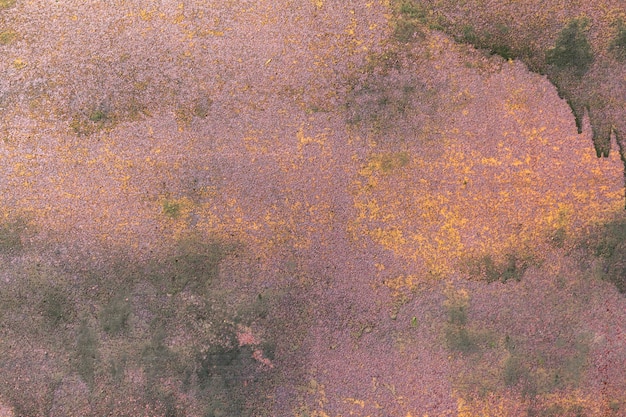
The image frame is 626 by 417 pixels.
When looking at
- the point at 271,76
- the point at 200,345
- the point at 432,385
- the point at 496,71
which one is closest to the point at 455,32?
the point at 496,71

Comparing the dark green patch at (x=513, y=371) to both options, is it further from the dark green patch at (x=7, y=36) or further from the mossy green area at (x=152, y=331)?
the dark green patch at (x=7, y=36)

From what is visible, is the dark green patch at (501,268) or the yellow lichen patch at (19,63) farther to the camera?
the yellow lichen patch at (19,63)

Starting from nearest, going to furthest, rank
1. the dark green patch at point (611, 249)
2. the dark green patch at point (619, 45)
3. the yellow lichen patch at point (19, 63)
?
1. the dark green patch at point (611, 249)
2. the dark green patch at point (619, 45)
3. the yellow lichen patch at point (19, 63)

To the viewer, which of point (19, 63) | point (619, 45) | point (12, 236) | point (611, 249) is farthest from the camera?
point (19, 63)

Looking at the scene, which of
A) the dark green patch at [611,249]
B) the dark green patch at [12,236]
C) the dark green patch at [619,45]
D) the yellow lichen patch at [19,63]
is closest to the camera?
the dark green patch at [611,249]

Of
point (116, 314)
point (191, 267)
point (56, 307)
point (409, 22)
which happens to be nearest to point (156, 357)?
point (116, 314)

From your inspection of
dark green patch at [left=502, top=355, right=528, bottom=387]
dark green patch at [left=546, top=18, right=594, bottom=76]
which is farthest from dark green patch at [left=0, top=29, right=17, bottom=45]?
dark green patch at [left=502, top=355, right=528, bottom=387]

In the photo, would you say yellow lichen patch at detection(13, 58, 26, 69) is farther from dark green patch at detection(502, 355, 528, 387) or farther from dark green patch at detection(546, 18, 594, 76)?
dark green patch at detection(502, 355, 528, 387)

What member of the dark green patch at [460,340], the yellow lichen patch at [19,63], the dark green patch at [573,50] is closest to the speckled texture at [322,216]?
the dark green patch at [460,340]

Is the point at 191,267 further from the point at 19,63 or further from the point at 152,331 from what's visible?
the point at 19,63
